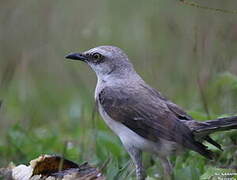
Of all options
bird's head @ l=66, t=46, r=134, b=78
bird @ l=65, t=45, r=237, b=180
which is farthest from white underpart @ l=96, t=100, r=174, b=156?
bird's head @ l=66, t=46, r=134, b=78

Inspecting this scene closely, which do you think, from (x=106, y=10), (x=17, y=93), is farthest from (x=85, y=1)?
(x=17, y=93)

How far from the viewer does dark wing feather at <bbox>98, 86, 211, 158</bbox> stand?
21.7ft

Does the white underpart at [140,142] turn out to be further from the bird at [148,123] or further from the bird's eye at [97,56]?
the bird's eye at [97,56]

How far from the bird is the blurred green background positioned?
0.24m

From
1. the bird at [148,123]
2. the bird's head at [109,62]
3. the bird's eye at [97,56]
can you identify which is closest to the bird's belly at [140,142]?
the bird at [148,123]

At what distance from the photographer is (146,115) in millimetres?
6863

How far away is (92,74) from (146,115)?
18.8ft

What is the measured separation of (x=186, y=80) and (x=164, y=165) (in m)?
4.18

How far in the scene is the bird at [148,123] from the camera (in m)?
6.58

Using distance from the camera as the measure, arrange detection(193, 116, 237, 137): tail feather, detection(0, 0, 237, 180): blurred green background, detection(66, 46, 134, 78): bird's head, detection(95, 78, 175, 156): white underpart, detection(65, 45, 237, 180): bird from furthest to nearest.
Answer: detection(0, 0, 237, 180): blurred green background < detection(66, 46, 134, 78): bird's head < detection(95, 78, 175, 156): white underpart < detection(65, 45, 237, 180): bird < detection(193, 116, 237, 137): tail feather

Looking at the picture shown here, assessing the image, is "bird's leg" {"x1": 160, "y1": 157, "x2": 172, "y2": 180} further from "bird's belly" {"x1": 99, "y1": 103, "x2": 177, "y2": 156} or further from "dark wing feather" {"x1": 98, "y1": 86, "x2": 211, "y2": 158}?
"dark wing feather" {"x1": 98, "y1": 86, "x2": 211, "y2": 158}

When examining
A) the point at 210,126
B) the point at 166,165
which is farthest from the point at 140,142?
the point at 210,126

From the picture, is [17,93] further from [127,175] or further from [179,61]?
[127,175]

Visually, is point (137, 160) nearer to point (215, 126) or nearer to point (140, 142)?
point (140, 142)
